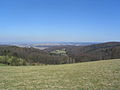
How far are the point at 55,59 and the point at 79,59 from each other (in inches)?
746

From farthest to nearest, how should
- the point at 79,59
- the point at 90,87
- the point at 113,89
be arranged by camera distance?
the point at 79,59
the point at 90,87
the point at 113,89

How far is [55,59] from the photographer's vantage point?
90750mm

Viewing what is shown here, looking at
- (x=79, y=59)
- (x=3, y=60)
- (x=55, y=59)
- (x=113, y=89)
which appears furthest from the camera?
(x=79, y=59)

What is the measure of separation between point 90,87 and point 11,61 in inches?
2033

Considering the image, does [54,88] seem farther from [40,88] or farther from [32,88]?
[32,88]

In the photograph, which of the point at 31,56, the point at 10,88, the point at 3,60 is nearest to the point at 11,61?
the point at 3,60

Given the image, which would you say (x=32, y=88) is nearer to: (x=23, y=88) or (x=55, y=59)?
(x=23, y=88)

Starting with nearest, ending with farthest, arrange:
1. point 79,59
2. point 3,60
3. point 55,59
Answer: point 3,60 → point 55,59 → point 79,59

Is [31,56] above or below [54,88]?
below

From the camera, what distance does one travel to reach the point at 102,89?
325 inches

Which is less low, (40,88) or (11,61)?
(40,88)

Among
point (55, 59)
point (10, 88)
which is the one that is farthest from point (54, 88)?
point (55, 59)

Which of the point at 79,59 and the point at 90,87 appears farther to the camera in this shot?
the point at 79,59

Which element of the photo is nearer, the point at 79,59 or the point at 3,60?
the point at 3,60
